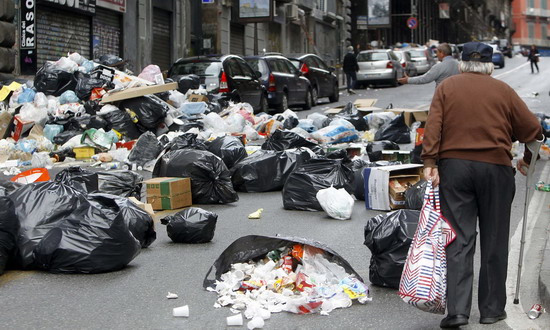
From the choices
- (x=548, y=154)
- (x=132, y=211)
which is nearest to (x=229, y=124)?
(x=548, y=154)

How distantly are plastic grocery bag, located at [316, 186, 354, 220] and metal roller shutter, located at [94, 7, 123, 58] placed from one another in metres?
16.2

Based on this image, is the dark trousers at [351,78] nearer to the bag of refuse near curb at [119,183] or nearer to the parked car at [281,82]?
the parked car at [281,82]

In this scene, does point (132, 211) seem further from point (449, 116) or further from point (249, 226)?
point (449, 116)

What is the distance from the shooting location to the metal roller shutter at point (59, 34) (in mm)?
21734

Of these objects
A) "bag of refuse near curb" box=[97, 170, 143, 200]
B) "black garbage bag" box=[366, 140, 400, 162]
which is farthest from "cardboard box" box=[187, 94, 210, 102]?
"bag of refuse near curb" box=[97, 170, 143, 200]

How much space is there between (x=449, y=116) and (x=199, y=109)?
12.4 metres

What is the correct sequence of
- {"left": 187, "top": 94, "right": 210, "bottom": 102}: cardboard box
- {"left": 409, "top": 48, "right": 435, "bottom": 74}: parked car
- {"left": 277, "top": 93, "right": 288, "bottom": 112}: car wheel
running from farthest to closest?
{"left": 409, "top": 48, "right": 435, "bottom": 74}: parked car
{"left": 277, "top": 93, "right": 288, "bottom": 112}: car wheel
{"left": 187, "top": 94, "right": 210, "bottom": 102}: cardboard box

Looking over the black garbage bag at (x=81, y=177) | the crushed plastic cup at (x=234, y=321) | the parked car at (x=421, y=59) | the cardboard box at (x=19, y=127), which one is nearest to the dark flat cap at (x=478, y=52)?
the crushed plastic cup at (x=234, y=321)

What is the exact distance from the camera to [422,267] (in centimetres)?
473

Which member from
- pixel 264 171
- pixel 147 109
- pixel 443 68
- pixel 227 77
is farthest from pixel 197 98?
pixel 443 68

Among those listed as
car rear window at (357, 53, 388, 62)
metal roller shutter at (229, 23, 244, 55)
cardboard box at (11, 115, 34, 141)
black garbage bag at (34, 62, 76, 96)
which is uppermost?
metal roller shutter at (229, 23, 244, 55)

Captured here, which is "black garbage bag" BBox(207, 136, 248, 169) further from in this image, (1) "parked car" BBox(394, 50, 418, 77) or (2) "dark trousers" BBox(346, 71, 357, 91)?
(1) "parked car" BBox(394, 50, 418, 77)

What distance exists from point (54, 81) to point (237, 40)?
1970cm

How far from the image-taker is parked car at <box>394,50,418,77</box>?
39.1m
